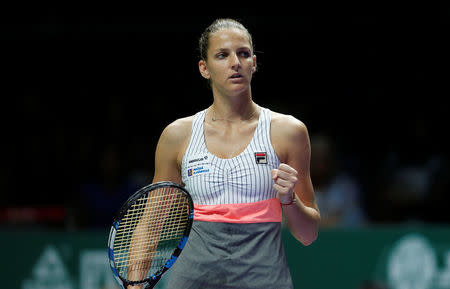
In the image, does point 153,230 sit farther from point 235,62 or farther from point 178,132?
point 235,62

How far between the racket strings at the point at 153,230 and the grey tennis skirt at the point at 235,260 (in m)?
0.17

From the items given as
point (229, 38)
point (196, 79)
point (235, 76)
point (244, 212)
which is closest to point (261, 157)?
point (244, 212)

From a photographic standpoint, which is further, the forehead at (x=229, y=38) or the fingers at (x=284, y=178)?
the forehead at (x=229, y=38)

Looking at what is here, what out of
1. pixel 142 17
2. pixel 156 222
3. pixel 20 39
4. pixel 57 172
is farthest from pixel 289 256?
pixel 20 39

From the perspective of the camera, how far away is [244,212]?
8.73 ft

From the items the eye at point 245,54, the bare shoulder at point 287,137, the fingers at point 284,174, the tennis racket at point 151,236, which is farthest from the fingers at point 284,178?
the eye at point 245,54

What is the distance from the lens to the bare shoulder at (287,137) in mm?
2750

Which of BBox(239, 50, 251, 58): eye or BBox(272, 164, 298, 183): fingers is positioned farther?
BBox(239, 50, 251, 58): eye

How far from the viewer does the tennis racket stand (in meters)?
2.78

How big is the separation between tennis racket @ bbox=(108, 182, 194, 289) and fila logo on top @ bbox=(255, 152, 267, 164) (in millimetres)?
332

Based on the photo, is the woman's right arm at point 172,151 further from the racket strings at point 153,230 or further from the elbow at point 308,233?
the elbow at point 308,233

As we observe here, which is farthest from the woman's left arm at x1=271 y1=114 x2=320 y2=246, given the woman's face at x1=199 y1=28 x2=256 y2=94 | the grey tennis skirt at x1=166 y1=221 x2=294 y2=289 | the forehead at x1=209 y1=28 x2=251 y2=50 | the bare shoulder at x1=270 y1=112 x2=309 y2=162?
the forehead at x1=209 y1=28 x2=251 y2=50

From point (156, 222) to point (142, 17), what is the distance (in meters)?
6.08

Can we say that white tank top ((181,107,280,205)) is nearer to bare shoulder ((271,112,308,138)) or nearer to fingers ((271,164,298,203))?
bare shoulder ((271,112,308,138))
